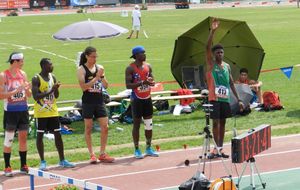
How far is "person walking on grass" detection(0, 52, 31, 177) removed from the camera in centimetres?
1188

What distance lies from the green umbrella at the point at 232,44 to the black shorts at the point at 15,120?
6983 mm

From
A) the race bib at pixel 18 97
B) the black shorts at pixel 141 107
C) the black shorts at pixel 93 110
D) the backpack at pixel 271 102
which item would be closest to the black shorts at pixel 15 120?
the race bib at pixel 18 97

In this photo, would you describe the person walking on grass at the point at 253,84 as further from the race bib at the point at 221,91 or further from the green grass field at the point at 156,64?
the race bib at the point at 221,91

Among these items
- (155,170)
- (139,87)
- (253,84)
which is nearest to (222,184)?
(155,170)

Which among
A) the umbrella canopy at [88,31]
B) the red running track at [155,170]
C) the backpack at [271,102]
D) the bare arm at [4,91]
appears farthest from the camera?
the backpack at [271,102]

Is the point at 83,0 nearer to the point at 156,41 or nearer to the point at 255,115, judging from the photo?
the point at 156,41

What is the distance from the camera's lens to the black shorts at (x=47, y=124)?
12.3 m

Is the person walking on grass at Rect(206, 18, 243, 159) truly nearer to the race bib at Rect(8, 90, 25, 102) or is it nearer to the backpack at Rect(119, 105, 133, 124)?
the race bib at Rect(8, 90, 25, 102)

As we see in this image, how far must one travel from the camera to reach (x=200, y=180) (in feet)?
31.6

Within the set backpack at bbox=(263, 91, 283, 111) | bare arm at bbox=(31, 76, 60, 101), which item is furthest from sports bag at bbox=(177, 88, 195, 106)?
bare arm at bbox=(31, 76, 60, 101)

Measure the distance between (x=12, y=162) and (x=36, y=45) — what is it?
24.2 m

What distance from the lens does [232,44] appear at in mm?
18406

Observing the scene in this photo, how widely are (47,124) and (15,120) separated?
63 centimetres

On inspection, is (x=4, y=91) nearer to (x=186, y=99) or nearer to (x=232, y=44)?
(x=186, y=99)
